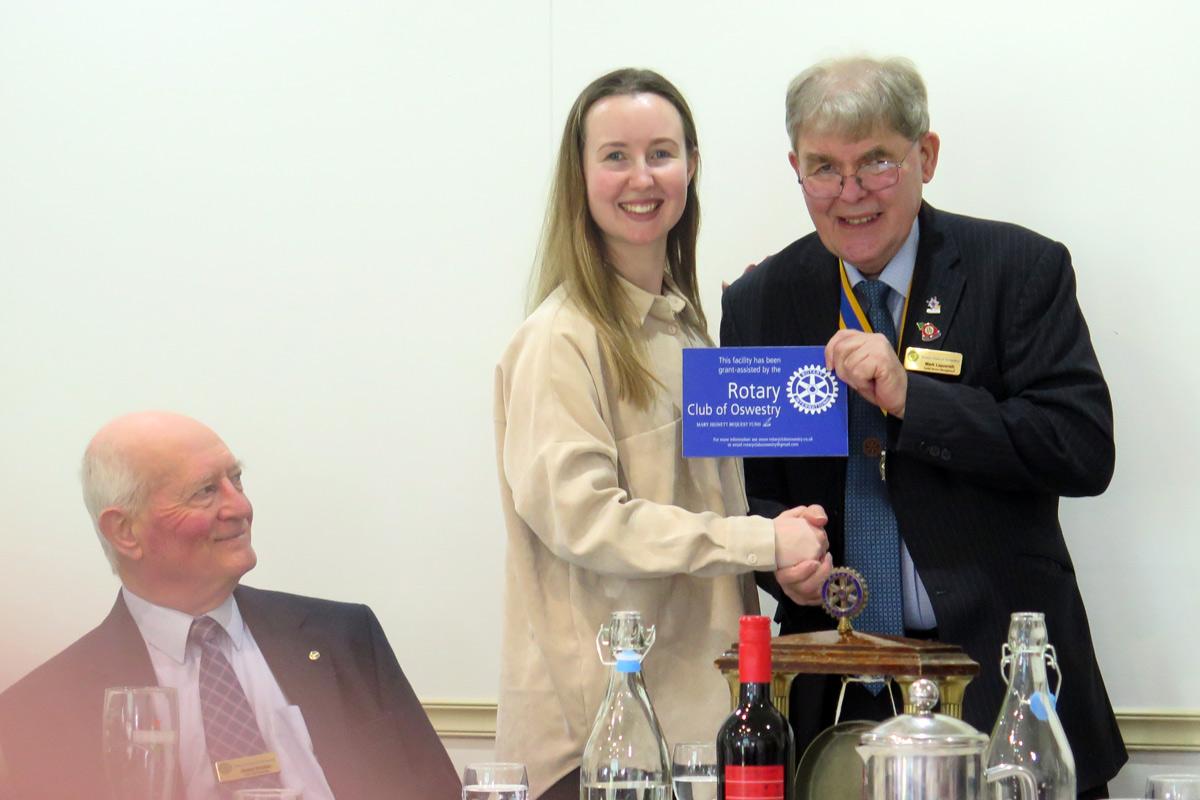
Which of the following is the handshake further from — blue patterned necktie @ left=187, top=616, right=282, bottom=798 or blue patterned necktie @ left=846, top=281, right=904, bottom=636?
blue patterned necktie @ left=187, top=616, right=282, bottom=798

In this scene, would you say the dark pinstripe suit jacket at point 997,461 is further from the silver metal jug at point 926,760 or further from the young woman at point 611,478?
the silver metal jug at point 926,760

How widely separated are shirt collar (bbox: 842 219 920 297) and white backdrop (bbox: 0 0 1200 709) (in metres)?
0.57

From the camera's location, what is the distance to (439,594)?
11.6 feet

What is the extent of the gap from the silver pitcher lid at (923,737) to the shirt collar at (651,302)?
1.13 meters

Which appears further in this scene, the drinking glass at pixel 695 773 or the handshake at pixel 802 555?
the handshake at pixel 802 555

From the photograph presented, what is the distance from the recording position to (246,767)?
2525mm

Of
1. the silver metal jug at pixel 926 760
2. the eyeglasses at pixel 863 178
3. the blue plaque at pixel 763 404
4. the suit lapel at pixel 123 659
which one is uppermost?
the eyeglasses at pixel 863 178

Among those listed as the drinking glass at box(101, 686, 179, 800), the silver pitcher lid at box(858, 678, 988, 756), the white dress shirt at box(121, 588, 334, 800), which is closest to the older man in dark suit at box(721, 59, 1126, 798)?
the silver pitcher lid at box(858, 678, 988, 756)

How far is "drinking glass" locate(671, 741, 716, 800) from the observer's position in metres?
2.01

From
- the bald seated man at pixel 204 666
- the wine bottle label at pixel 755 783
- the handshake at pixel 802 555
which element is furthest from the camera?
the bald seated man at pixel 204 666

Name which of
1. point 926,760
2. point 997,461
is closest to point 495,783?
point 926,760

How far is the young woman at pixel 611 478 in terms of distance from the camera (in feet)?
7.84

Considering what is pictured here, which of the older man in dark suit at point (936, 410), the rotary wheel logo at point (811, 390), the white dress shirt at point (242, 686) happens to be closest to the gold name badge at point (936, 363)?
the older man in dark suit at point (936, 410)

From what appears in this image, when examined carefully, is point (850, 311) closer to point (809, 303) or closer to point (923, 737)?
point (809, 303)
